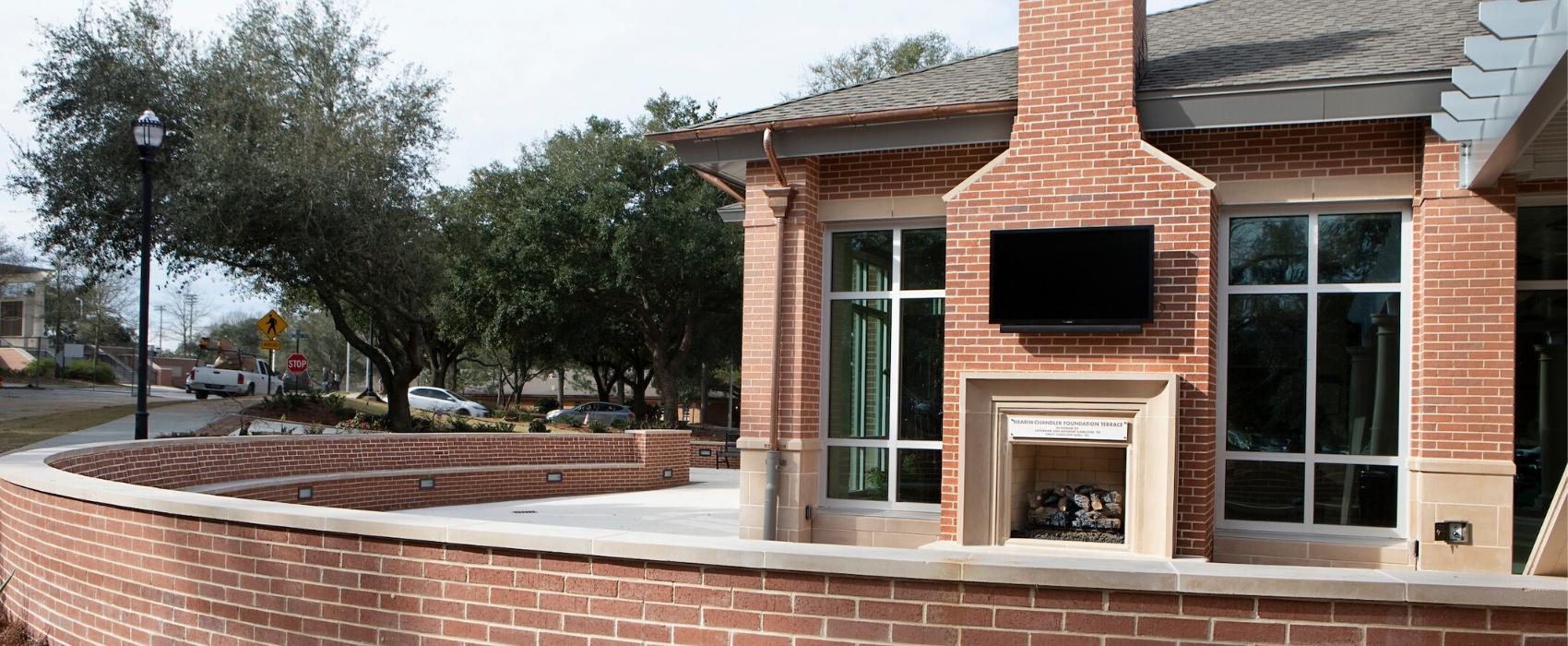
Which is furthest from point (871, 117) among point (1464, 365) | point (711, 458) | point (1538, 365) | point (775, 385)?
point (711, 458)

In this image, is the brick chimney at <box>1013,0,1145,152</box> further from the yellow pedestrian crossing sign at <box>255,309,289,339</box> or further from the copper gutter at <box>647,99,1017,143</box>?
the yellow pedestrian crossing sign at <box>255,309,289,339</box>

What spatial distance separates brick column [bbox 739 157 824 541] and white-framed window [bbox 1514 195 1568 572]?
224 inches

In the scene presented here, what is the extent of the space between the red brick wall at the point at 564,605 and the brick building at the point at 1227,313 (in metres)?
4.69

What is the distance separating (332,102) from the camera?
89.7ft

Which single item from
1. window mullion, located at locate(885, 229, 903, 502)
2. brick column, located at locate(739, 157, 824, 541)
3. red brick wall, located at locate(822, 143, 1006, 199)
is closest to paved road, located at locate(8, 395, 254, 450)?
brick column, located at locate(739, 157, 824, 541)

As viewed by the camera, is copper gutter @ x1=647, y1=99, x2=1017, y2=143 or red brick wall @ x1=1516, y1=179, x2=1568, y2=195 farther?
copper gutter @ x1=647, y1=99, x2=1017, y2=143

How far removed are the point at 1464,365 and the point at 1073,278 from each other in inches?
115

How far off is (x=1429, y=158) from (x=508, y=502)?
14.0 metres

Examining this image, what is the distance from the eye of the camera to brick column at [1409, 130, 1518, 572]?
8.40 m

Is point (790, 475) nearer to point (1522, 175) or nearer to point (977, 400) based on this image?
point (977, 400)

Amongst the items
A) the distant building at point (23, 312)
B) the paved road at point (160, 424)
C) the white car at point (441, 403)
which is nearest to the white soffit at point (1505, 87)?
the paved road at point (160, 424)

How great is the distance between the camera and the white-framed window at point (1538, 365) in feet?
29.1

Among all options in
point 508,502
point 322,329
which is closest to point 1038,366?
point 508,502

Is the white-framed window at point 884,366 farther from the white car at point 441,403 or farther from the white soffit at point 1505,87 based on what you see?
the white car at point 441,403
